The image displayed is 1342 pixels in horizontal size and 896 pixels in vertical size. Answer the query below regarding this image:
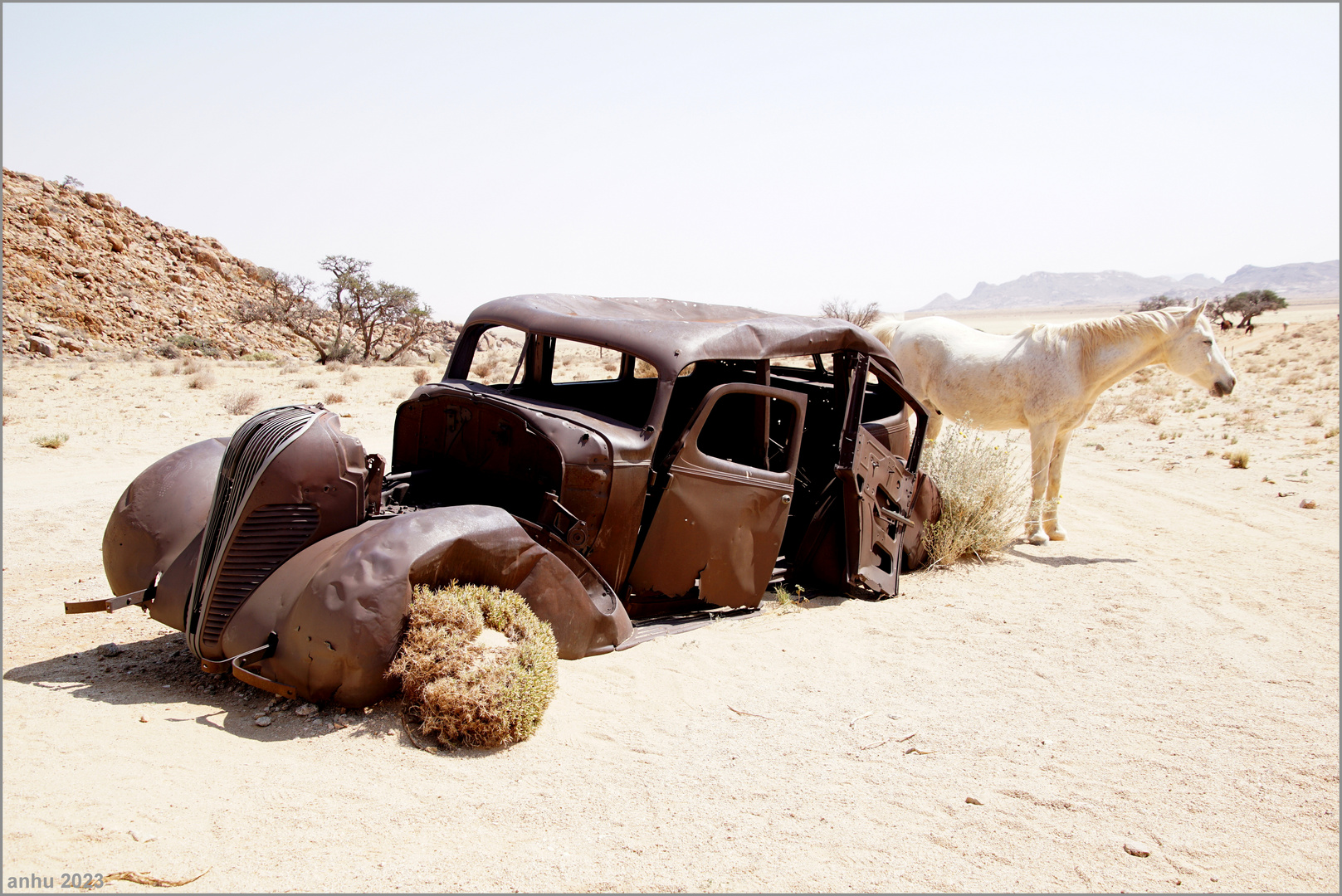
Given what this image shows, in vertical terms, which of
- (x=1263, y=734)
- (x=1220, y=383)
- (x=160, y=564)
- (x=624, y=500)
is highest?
(x=1220, y=383)

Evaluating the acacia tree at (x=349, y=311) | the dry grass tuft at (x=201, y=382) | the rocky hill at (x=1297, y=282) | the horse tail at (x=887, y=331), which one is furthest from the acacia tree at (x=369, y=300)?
the rocky hill at (x=1297, y=282)

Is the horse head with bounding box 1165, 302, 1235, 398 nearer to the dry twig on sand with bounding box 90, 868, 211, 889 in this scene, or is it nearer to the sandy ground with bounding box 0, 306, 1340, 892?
the sandy ground with bounding box 0, 306, 1340, 892

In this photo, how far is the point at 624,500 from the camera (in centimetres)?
491

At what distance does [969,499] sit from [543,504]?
14.9 feet

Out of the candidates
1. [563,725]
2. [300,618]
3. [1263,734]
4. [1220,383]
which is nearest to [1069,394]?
[1220,383]

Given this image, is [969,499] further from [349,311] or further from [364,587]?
[349,311]

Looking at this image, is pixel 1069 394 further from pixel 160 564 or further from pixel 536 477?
pixel 160 564

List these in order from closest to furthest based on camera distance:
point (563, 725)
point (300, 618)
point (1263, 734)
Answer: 1. point (300, 618)
2. point (563, 725)
3. point (1263, 734)

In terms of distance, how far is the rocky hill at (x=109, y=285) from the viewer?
29.7 metres

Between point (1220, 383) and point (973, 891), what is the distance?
7.62 m

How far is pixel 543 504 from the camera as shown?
15.8ft

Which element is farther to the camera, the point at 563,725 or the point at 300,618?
the point at 563,725

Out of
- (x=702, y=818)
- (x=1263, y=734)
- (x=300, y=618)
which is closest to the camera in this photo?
(x=702, y=818)

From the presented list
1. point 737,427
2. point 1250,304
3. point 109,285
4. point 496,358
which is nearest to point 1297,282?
point 1250,304
